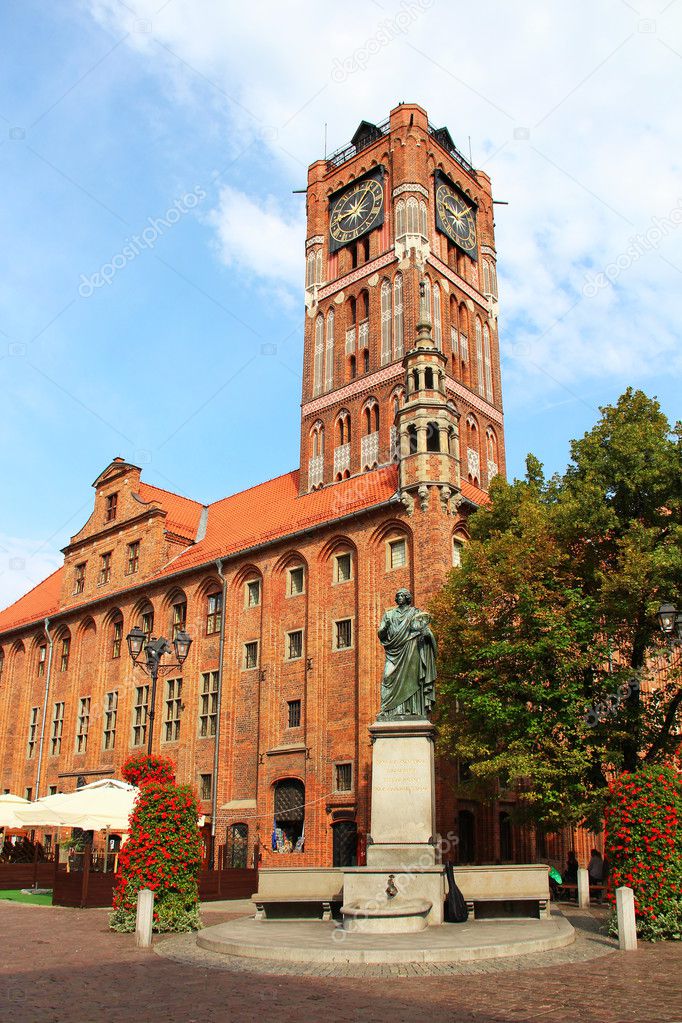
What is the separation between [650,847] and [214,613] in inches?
995

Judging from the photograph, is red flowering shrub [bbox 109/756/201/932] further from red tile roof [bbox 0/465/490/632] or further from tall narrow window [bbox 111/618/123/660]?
tall narrow window [bbox 111/618/123/660]

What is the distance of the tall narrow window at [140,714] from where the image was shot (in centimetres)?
3862

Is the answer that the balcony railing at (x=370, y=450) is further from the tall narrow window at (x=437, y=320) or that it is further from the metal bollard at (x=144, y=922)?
the metal bollard at (x=144, y=922)

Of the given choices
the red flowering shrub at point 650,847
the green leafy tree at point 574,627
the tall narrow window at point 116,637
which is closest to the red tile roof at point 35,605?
the tall narrow window at point 116,637

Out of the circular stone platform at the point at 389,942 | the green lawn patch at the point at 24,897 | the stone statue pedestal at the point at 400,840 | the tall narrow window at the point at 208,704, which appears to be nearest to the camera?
the circular stone platform at the point at 389,942

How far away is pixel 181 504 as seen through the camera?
4631 cm

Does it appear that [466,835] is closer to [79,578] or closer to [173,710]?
[173,710]

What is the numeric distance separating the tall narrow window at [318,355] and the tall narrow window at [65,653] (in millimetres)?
18420

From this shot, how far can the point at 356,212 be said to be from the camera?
45.7 meters

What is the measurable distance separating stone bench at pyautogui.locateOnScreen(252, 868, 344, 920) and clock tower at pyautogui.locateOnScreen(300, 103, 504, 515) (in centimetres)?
2241

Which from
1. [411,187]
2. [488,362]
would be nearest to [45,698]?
[488,362]

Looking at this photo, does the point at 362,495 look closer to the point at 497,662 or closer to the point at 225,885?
the point at 497,662

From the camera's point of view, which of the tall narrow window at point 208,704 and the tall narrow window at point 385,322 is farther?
the tall narrow window at point 385,322

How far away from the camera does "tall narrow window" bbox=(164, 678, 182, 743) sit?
120ft
